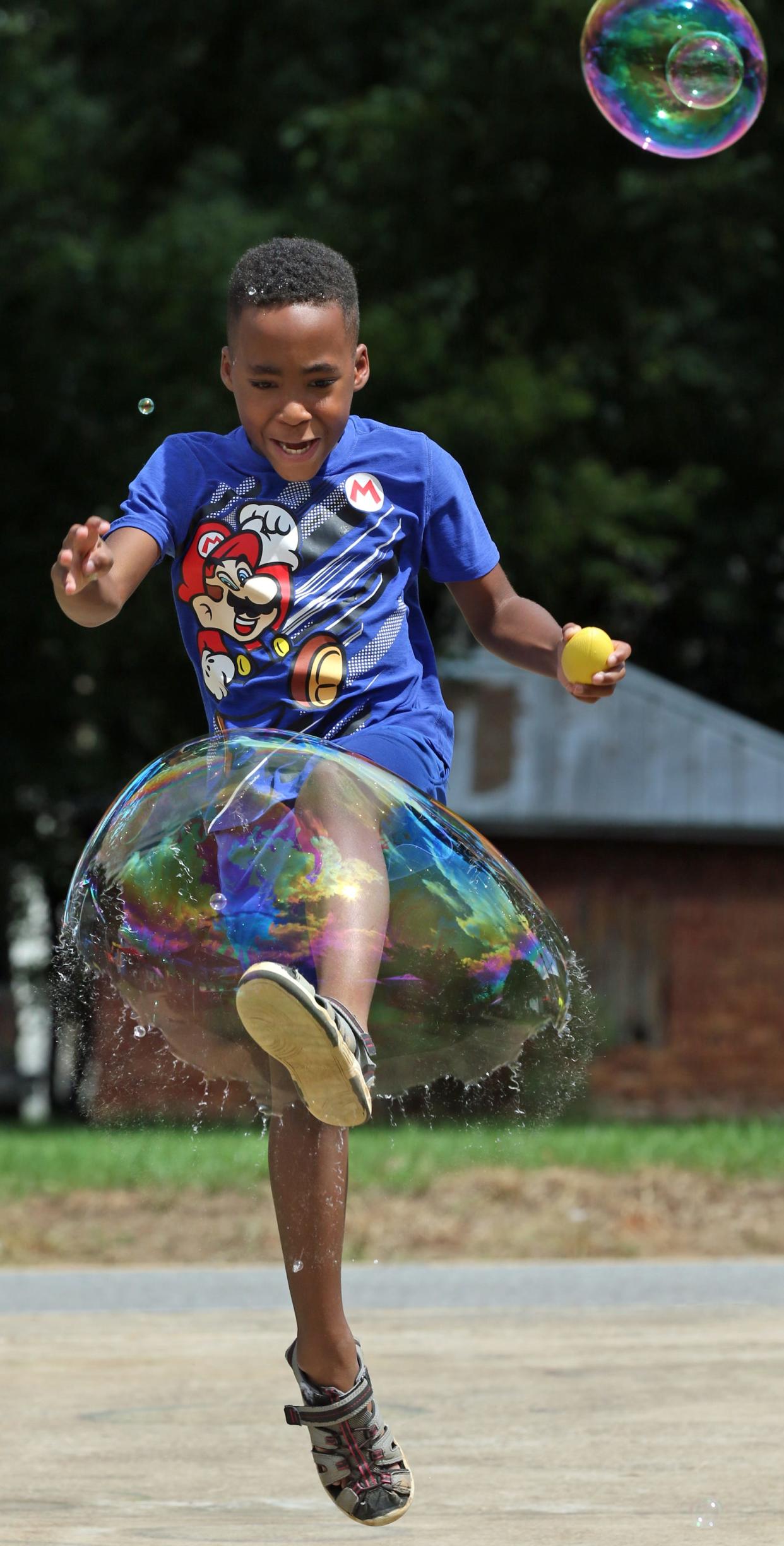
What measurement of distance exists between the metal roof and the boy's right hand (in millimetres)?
17374

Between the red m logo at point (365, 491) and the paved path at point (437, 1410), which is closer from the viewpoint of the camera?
the red m logo at point (365, 491)

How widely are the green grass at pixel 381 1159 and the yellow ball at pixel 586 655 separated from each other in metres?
6.09

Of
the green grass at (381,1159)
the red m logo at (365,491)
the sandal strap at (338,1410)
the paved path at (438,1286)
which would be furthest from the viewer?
the green grass at (381,1159)

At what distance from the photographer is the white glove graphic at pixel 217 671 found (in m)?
3.25

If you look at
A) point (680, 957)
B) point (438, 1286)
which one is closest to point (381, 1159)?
point (438, 1286)

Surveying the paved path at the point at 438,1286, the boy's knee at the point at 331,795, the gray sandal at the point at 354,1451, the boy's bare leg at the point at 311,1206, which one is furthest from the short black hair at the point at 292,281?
the paved path at the point at 438,1286

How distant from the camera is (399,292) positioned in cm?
2117

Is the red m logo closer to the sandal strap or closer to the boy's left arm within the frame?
the boy's left arm

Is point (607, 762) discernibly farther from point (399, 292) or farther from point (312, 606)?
point (312, 606)

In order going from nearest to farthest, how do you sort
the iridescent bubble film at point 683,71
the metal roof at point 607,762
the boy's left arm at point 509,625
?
the boy's left arm at point 509,625 → the iridescent bubble film at point 683,71 → the metal roof at point 607,762

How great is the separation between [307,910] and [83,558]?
0.62 meters

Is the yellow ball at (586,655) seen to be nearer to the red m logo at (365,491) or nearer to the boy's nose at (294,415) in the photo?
the red m logo at (365,491)

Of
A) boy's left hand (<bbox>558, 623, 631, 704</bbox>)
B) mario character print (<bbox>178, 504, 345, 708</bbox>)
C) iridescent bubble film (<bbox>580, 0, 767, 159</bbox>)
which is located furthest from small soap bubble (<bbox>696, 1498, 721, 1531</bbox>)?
iridescent bubble film (<bbox>580, 0, 767, 159</bbox>)

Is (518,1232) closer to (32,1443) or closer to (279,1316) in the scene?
(279,1316)
